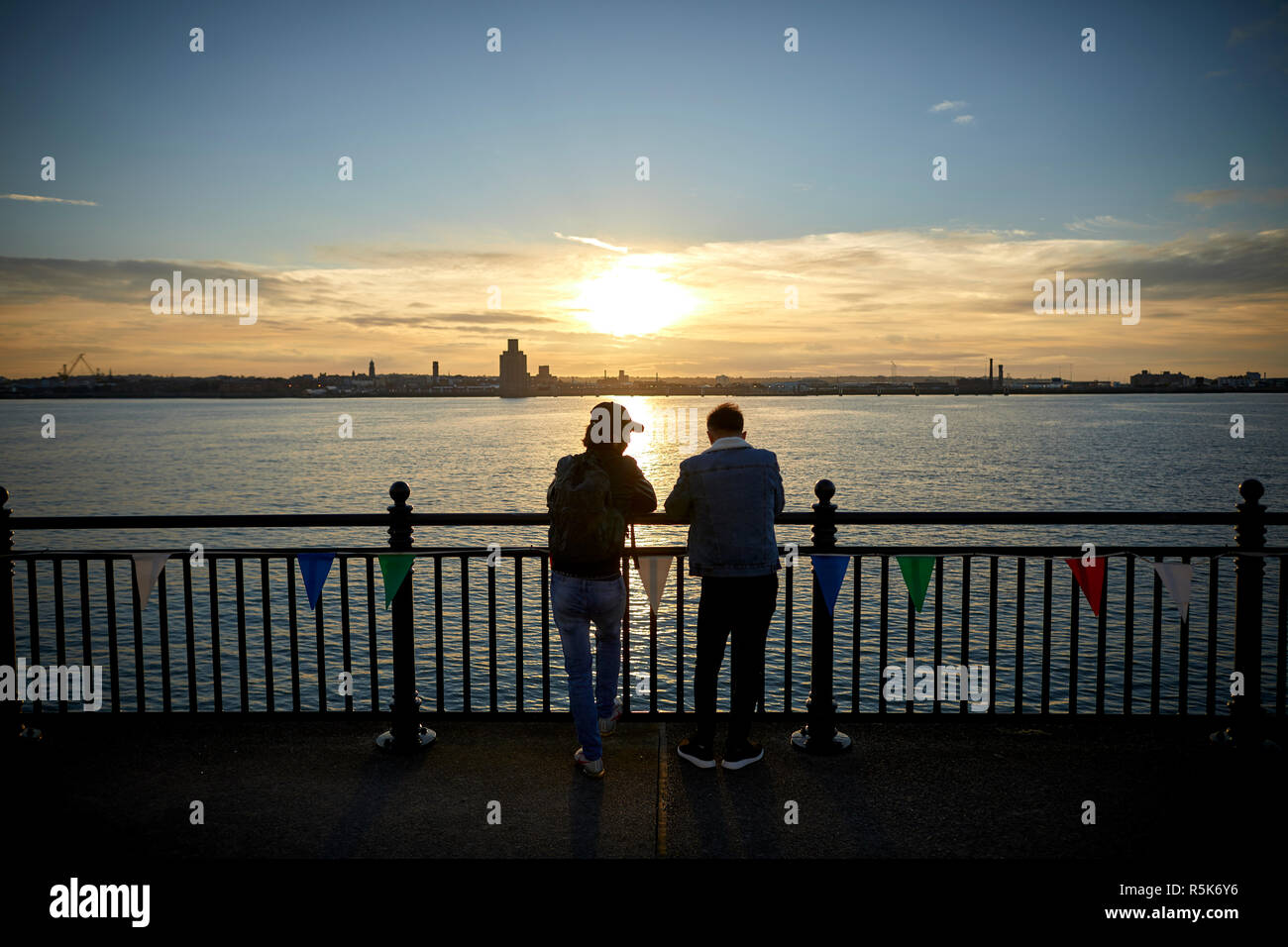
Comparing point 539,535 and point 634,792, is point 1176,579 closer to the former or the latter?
point 634,792

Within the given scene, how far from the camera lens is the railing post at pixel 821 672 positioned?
5.53 metres

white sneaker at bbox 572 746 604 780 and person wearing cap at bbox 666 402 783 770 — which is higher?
person wearing cap at bbox 666 402 783 770

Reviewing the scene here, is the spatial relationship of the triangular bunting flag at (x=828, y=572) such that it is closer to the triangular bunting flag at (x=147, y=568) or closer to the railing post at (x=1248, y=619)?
the railing post at (x=1248, y=619)

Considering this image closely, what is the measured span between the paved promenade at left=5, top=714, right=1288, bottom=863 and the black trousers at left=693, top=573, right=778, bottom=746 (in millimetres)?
329

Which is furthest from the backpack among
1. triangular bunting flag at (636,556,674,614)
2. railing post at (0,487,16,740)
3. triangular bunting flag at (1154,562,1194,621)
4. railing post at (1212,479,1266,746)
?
railing post at (1212,479,1266,746)

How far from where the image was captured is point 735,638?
5262mm

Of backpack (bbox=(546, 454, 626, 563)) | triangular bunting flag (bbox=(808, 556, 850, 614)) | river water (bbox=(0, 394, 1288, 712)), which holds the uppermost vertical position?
backpack (bbox=(546, 454, 626, 563))

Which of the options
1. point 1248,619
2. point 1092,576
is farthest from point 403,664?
point 1248,619

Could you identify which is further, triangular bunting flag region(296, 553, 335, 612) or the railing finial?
triangular bunting flag region(296, 553, 335, 612)

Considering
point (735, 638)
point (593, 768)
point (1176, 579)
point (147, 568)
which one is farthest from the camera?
point (147, 568)

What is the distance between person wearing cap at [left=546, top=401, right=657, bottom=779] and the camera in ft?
16.3

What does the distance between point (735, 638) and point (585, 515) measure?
1.23 metres

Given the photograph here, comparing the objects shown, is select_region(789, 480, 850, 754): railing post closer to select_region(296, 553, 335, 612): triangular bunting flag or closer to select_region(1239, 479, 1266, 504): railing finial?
select_region(1239, 479, 1266, 504): railing finial
